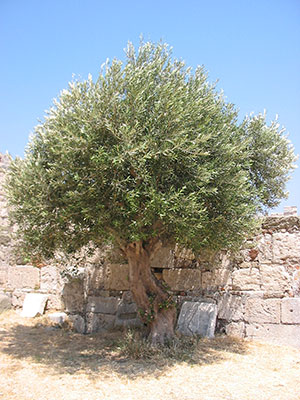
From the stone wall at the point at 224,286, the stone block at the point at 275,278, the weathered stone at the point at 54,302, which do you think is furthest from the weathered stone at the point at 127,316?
the stone block at the point at 275,278

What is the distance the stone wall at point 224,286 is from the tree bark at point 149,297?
5.07ft

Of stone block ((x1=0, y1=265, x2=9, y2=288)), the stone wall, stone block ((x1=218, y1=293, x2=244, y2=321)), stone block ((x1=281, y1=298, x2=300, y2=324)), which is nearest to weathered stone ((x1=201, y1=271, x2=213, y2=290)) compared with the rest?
the stone wall

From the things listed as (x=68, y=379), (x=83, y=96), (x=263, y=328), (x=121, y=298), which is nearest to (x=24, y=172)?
(x=83, y=96)

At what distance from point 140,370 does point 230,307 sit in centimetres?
335

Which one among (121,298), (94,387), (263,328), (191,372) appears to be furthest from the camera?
(121,298)

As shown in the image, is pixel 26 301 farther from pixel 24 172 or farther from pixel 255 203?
pixel 255 203

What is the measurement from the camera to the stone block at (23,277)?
487 inches

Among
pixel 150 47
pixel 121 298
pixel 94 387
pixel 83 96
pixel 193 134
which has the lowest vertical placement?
pixel 94 387

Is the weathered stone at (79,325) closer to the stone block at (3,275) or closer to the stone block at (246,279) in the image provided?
the stone block at (3,275)

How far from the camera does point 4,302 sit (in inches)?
482

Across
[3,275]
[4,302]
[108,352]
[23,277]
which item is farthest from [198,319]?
[3,275]

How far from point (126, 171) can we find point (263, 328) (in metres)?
5.40

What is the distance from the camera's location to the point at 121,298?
36.3 feet

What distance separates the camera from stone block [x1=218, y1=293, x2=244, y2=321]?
9.67m
